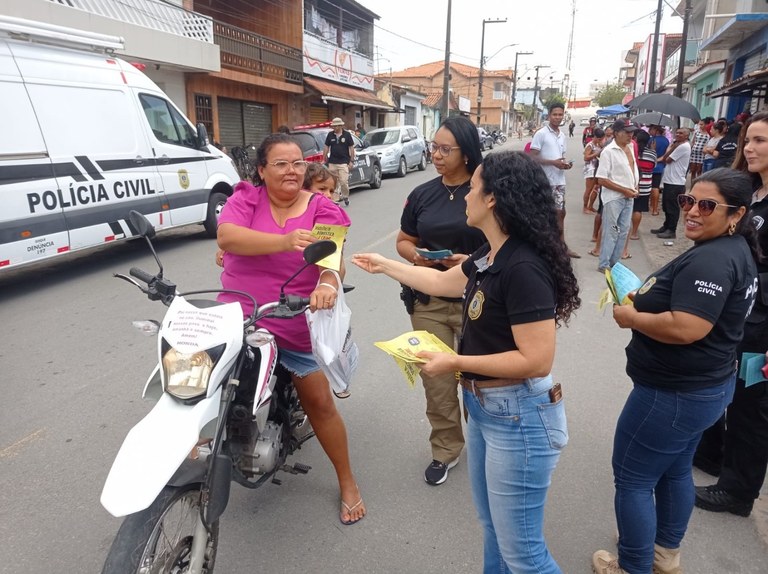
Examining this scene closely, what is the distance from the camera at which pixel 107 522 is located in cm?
268

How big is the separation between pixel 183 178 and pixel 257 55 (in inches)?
452

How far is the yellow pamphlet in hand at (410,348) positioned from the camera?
1.76 meters

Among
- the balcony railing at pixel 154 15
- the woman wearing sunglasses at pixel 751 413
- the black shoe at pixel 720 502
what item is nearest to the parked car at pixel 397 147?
the balcony railing at pixel 154 15

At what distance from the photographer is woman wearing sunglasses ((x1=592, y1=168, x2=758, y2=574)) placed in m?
1.98

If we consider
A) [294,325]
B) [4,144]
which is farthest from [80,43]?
[294,325]

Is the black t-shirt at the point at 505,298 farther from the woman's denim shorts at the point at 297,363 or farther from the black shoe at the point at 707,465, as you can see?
the black shoe at the point at 707,465

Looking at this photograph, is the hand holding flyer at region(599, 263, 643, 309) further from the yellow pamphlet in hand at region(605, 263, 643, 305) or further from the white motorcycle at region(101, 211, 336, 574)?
the white motorcycle at region(101, 211, 336, 574)

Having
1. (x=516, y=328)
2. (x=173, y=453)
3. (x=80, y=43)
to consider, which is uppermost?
(x=80, y=43)

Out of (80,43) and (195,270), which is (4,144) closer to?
(80,43)

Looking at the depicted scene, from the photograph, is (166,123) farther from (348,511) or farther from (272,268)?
(348,511)

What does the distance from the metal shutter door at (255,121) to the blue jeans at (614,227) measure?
14.3 meters

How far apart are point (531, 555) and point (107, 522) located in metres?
2.00

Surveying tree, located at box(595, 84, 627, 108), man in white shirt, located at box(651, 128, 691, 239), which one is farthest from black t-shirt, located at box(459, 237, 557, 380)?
tree, located at box(595, 84, 627, 108)

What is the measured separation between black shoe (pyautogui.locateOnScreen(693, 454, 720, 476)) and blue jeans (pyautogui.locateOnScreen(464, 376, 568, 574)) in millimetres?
1775
